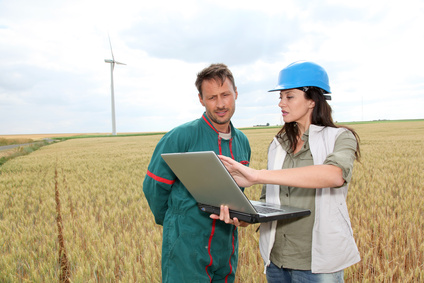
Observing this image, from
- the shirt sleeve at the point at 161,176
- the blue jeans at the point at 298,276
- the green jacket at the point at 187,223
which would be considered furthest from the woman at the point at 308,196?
the shirt sleeve at the point at 161,176

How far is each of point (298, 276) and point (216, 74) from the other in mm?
1346

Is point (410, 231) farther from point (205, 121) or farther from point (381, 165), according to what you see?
point (381, 165)

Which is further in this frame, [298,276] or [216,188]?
[298,276]

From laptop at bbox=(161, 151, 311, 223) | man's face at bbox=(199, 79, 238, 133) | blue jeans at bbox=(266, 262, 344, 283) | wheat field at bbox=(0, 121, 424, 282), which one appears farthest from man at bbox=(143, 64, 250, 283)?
wheat field at bbox=(0, 121, 424, 282)

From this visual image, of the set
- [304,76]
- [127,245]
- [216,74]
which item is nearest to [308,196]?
[304,76]

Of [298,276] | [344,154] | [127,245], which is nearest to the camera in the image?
[344,154]

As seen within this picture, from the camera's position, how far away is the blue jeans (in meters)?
1.81

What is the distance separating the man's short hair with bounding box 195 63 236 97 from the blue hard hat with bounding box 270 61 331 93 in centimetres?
42

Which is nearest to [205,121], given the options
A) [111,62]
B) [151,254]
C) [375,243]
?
[151,254]

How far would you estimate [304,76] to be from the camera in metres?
1.89

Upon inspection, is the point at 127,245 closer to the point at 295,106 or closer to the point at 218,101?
the point at 218,101

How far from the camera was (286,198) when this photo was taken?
6.54 ft

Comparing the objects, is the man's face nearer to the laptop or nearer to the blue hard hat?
the blue hard hat

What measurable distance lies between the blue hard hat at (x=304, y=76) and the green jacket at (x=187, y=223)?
2.00 feet
